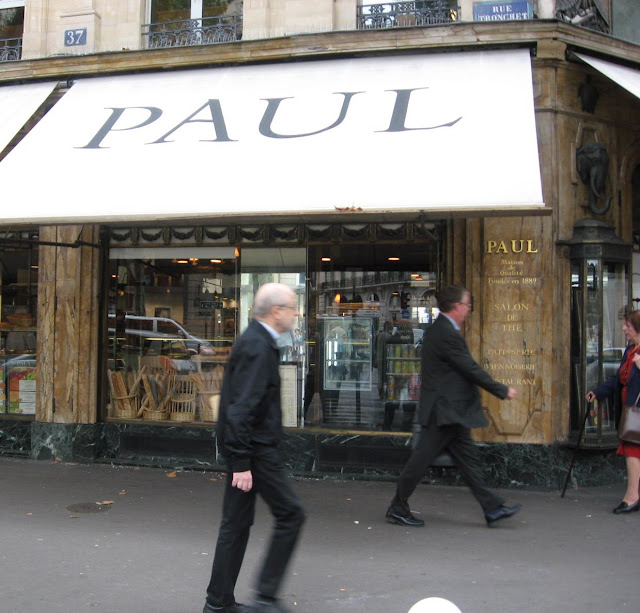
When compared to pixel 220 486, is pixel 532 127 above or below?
above

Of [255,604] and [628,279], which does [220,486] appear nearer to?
[255,604]

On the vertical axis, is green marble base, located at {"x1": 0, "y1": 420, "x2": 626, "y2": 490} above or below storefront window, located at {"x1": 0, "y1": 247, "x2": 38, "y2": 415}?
below

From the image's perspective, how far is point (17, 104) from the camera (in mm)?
8070

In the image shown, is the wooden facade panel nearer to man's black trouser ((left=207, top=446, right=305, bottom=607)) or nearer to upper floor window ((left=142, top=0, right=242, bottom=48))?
upper floor window ((left=142, top=0, right=242, bottom=48))

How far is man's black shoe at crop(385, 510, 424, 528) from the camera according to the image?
598 cm

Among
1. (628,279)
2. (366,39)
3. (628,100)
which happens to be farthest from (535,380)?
(366,39)

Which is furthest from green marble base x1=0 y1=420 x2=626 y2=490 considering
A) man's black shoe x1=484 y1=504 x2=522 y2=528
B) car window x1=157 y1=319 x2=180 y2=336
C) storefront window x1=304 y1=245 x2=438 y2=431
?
man's black shoe x1=484 y1=504 x2=522 y2=528

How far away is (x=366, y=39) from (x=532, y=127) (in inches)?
89.0

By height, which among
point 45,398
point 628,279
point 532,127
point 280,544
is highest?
point 532,127

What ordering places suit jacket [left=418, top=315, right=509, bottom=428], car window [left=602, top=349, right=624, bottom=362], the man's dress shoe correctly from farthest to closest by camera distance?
car window [left=602, top=349, right=624, bottom=362]
the man's dress shoe
suit jacket [left=418, top=315, right=509, bottom=428]

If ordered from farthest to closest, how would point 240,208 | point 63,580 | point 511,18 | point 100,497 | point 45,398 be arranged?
point 45,398 < point 511,18 < point 100,497 < point 240,208 < point 63,580

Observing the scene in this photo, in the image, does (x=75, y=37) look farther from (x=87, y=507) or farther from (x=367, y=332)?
(x=87, y=507)

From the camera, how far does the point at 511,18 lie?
24.2ft

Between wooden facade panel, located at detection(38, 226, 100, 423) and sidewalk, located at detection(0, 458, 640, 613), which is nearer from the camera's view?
sidewalk, located at detection(0, 458, 640, 613)
